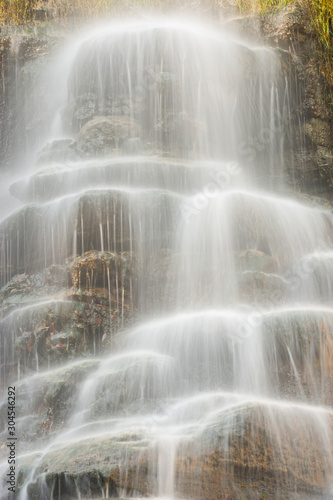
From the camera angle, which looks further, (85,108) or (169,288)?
(85,108)

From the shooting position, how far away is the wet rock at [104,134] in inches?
309

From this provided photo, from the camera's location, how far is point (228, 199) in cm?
671

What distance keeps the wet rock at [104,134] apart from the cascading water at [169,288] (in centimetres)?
3

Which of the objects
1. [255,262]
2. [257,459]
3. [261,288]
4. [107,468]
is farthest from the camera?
[255,262]

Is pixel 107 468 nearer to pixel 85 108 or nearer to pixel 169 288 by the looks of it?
pixel 169 288

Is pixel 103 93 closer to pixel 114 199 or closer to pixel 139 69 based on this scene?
pixel 139 69

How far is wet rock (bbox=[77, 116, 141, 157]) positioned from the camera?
25.8 feet

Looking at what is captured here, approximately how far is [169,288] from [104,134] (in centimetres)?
306

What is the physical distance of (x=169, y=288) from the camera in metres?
6.43

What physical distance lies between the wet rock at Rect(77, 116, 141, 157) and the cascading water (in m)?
0.03

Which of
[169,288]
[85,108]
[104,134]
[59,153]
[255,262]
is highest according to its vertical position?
[85,108]

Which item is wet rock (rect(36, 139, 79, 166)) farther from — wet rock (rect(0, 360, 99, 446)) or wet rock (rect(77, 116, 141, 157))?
wet rock (rect(0, 360, 99, 446))

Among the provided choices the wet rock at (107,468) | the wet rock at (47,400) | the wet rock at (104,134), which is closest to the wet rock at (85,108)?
the wet rock at (104,134)

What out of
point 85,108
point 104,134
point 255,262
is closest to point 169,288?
point 255,262
